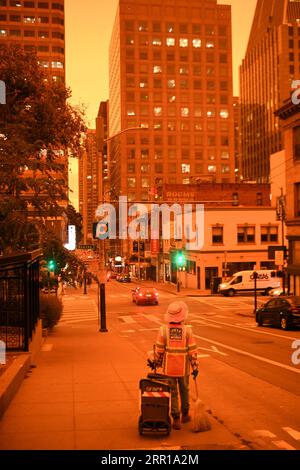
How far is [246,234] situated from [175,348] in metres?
54.0

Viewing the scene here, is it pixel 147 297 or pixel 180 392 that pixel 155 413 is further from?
pixel 147 297

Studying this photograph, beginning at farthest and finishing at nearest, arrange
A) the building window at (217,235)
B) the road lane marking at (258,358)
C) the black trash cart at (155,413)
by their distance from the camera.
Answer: the building window at (217,235)
the road lane marking at (258,358)
the black trash cart at (155,413)

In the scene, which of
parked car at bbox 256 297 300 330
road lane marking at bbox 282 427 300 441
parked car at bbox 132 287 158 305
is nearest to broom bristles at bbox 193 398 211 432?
road lane marking at bbox 282 427 300 441

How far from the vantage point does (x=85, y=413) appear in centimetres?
876

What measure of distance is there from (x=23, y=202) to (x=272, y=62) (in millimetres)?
156884

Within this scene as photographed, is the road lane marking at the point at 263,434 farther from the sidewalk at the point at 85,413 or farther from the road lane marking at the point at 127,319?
the road lane marking at the point at 127,319

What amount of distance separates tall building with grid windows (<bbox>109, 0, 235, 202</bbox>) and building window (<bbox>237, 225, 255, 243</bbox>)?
7095cm

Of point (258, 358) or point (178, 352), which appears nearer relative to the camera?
point (178, 352)

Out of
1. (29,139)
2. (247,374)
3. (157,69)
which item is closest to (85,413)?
(247,374)

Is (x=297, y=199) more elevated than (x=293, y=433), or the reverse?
(x=297, y=199)

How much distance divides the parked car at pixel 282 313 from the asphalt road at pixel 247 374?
1.69ft

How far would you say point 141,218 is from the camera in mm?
90625

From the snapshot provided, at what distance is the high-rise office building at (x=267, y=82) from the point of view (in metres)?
159

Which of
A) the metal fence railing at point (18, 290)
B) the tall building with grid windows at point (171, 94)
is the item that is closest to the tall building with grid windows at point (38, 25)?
the tall building with grid windows at point (171, 94)
